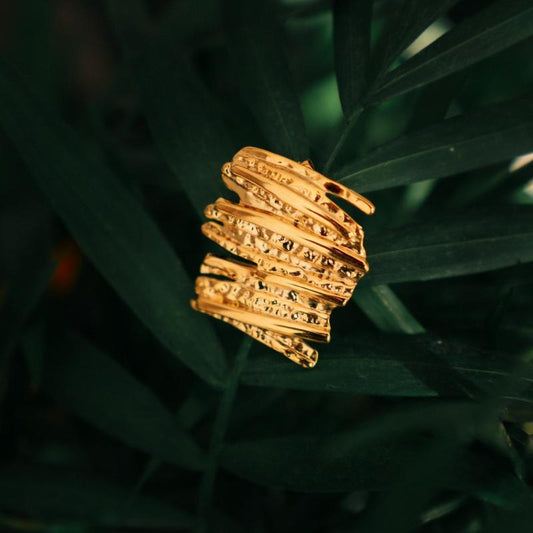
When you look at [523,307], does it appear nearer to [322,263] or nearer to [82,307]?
[322,263]

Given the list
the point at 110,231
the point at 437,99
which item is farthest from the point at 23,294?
the point at 437,99

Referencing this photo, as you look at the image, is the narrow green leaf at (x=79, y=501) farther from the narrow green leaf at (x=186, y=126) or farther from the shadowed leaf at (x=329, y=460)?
the narrow green leaf at (x=186, y=126)

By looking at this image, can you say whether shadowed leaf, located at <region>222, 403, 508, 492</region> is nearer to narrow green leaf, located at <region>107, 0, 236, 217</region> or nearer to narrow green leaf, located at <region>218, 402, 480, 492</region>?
narrow green leaf, located at <region>218, 402, 480, 492</region>

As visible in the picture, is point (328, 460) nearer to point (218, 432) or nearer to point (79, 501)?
point (218, 432)

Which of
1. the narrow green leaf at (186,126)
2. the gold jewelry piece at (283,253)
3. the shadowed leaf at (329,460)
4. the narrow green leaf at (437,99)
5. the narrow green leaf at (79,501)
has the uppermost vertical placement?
the narrow green leaf at (437,99)

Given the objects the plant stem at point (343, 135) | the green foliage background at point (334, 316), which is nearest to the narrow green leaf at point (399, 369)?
the green foliage background at point (334, 316)

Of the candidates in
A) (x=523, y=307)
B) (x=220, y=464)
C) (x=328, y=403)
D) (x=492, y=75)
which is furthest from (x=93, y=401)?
(x=492, y=75)
